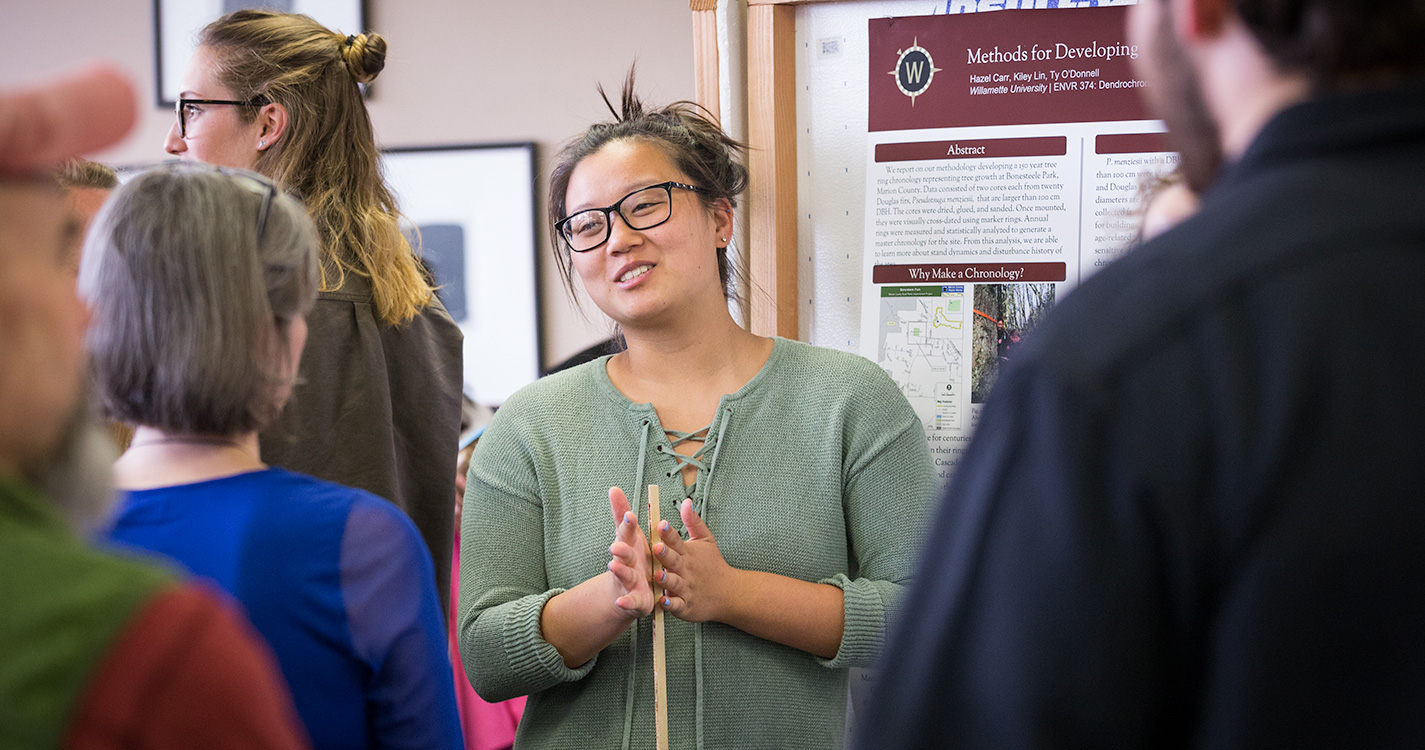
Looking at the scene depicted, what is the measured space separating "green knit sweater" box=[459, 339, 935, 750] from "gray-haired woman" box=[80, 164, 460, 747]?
489mm

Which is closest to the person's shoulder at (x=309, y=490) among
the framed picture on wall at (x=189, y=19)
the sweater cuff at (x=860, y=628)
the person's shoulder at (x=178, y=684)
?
the person's shoulder at (x=178, y=684)

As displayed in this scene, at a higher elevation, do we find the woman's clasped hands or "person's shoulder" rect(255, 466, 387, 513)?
"person's shoulder" rect(255, 466, 387, 513)

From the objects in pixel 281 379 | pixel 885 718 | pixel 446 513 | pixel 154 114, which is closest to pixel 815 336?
pixel 446 513

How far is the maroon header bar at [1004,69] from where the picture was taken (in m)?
1.79

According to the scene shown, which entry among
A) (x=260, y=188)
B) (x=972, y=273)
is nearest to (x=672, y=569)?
(x=260, y=188)

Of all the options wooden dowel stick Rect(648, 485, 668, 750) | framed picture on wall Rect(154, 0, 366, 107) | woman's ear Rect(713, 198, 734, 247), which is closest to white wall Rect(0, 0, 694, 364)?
framed picture on wall Rect(154, 0, 366, 107)

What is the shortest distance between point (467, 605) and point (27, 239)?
1.07m

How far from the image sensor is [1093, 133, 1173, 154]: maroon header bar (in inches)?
70.2

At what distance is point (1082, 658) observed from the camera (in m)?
0.56

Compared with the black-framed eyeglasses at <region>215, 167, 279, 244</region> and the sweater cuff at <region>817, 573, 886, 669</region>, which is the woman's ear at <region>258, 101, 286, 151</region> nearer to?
the black-framed eyeglasses at <region>215, 167, 279, 244</region>

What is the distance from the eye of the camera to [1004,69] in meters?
1.82

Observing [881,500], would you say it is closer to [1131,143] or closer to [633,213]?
[633,213]

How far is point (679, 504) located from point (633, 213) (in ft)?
1.37

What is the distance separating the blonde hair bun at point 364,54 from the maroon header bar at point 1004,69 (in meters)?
0.79
